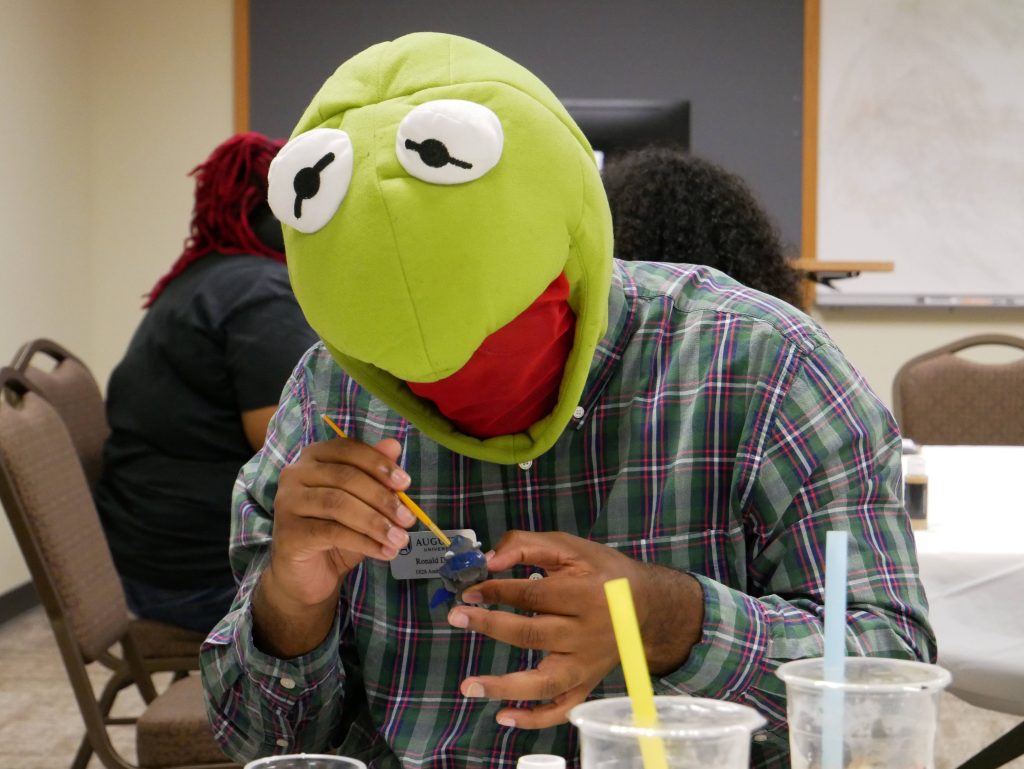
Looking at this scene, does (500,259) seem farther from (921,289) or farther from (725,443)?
(921,289)

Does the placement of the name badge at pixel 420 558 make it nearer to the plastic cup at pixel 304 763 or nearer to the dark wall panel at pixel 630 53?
the plastic cup at pixel 304 763

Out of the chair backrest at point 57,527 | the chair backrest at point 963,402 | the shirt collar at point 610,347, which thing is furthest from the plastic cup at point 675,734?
the chair backrest at point 963,402

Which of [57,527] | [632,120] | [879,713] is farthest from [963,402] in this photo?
[879,713]

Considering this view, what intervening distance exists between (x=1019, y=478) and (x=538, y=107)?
1.58m

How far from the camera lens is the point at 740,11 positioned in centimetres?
507

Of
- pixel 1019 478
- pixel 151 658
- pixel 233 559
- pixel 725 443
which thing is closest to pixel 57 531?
pixel 151 658

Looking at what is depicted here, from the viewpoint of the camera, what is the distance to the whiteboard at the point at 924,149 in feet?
16.3

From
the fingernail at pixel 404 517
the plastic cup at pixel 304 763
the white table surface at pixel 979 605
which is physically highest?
the fingernail at pixel 404 517

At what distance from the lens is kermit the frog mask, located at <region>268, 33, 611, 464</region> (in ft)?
2.53

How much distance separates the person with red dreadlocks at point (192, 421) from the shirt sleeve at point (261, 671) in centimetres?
112

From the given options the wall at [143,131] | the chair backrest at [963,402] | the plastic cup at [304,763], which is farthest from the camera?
the wall at [143,131]

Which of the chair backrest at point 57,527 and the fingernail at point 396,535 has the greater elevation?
the fingernail at point 396,535

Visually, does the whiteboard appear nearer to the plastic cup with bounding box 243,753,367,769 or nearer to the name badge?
the name badge

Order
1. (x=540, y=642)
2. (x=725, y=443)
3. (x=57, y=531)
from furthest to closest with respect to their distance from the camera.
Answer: (x=57, y=531), (x=725, y=443), (x=540, y=642)
